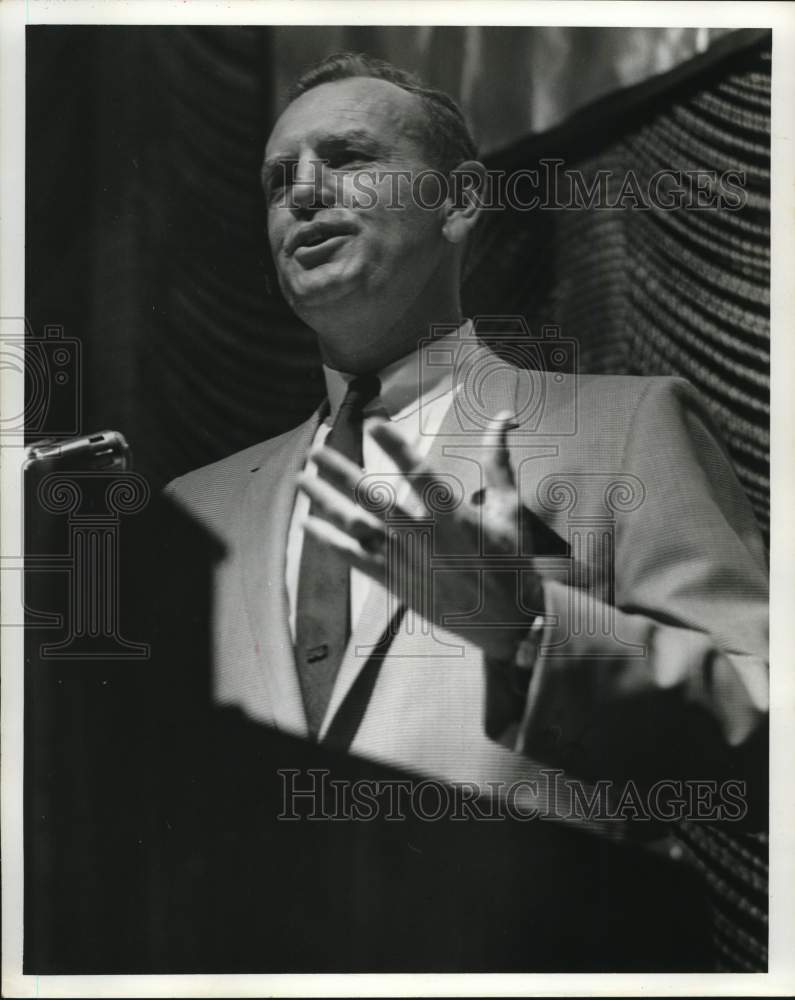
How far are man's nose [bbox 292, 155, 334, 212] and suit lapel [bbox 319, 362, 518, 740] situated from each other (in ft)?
1.56

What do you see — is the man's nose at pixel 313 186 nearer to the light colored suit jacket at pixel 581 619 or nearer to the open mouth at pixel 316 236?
the open mouth at pixel 316 236

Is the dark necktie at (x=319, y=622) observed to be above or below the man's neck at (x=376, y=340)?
→ below

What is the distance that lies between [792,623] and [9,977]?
1.71 m

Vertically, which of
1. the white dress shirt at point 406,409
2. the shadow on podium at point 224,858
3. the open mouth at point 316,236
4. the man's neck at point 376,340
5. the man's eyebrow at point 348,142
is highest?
the man's eyebrow at point 348,142

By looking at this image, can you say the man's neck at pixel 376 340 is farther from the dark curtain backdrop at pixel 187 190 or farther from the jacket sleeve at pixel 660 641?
the jacket sleeve at pixel 660 641

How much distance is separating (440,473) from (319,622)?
37cm

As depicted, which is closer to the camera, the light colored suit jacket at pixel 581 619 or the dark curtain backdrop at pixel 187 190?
the light colored suit jacket at pixel 581 619

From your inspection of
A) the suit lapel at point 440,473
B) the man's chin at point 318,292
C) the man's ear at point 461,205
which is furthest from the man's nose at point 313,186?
the suit lapel at point 440,473

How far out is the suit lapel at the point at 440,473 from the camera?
2.32m

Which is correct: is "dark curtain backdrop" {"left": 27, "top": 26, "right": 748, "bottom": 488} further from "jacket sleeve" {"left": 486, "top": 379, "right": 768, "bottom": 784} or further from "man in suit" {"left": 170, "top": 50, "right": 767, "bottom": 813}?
"jacket sleeve" {"left": 486, "top": 379, "right": 768, "bottom": 784}

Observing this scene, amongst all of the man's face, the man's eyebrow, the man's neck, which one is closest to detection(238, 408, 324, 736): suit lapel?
the man's neck

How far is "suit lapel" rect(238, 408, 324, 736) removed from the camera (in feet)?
7.68

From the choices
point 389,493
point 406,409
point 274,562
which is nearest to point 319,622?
point 274,562

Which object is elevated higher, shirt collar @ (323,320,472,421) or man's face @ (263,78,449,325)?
man's face @ (263,78,449,325)
